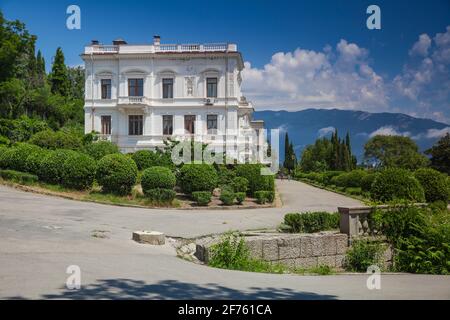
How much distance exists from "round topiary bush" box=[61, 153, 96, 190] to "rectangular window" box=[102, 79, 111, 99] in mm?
21208

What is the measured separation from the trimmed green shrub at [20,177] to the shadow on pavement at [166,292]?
19747mm

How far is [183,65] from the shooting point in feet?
145

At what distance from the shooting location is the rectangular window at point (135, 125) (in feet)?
147

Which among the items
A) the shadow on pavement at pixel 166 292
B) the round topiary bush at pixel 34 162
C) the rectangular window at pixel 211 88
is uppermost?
the rectangular window at pixel 211 88

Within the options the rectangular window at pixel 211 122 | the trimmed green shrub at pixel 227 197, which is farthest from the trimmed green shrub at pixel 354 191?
the trimmed green shrub at pixel 227 197

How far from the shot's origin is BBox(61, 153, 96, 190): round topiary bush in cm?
2453

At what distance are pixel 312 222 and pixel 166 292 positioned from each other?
9.26 m

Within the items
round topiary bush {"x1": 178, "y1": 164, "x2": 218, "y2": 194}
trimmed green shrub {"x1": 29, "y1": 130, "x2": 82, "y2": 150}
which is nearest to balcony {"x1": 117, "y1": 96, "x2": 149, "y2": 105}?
trimmed green shrub {"x1": 29, "y1": 130, "x2": 82, "y2": 150}

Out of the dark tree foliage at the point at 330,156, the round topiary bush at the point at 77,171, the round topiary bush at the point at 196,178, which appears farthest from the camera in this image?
the dark tree foliage at the point at 330,156

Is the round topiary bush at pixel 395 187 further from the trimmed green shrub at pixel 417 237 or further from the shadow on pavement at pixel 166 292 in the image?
the shadow on pavement at pixel 166 292
